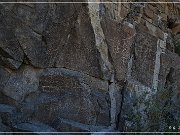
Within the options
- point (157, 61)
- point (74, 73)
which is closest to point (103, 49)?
point (74, 73)

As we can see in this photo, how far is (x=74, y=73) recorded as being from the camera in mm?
7906

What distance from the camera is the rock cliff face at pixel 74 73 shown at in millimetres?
7305

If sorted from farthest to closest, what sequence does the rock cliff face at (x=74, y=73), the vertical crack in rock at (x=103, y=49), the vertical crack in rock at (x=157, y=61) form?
the vertical crack in rock at (x=157, y=61), the vertical crack in rock at (x=103, y=49), the rock cliff face at (x=74, y=73)

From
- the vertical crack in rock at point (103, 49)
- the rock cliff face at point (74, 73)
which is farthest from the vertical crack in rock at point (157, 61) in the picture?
the vertical crack in rock at point (103, 49)

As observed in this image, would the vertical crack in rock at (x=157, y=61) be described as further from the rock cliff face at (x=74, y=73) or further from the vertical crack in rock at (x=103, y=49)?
the vertical crack in rock at (x=103, y=49)

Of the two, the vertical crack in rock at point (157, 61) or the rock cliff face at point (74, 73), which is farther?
the vertical crack in rock at point (157, 61)

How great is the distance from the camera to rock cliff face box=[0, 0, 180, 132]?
7305 mm

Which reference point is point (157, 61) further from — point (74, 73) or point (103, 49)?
point (74, 73)

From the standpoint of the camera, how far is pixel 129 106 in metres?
8.63

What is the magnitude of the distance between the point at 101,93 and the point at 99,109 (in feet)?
1.26

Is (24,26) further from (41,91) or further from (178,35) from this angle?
(178,35)

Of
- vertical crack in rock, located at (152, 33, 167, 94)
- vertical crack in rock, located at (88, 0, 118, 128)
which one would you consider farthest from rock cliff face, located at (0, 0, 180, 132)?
vertical crack in rock, located at (152, 33, 167, 94)

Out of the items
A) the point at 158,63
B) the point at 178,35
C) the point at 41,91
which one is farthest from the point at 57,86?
the point at 178,35

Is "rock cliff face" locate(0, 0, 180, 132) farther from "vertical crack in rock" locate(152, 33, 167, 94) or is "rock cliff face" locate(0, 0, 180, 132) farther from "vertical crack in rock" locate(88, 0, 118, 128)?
"vertical crack in rock" locate(152, 33, 167, 94)
